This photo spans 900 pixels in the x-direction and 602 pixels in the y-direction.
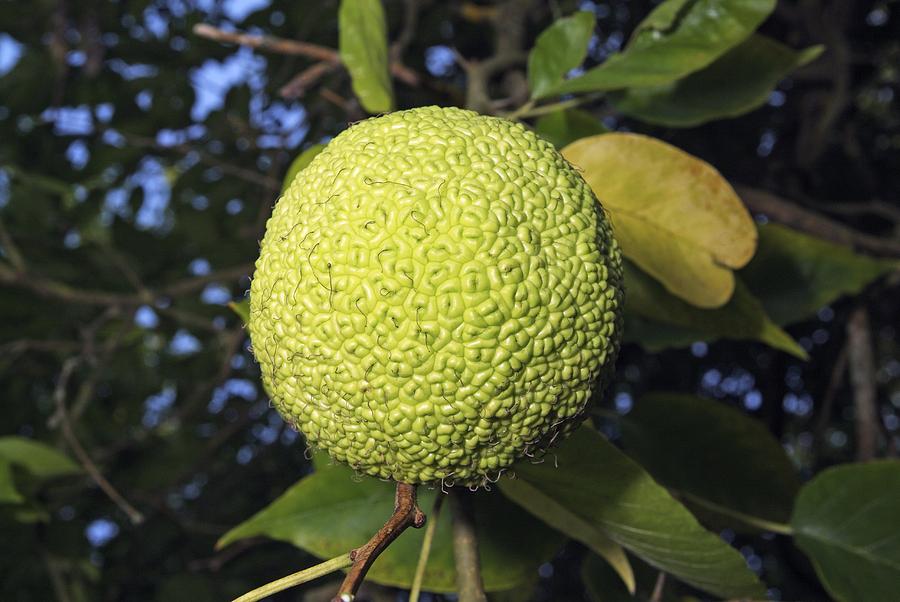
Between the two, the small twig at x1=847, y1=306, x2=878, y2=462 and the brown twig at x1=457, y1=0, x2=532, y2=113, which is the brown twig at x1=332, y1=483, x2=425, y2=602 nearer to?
the brown twig at x1=457, y1=0, x2=532, y2=113

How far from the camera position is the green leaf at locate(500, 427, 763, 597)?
904 mm

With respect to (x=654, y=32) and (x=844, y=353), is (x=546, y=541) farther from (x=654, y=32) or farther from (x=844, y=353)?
(x=844, y=353)

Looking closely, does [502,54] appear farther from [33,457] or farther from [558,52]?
[33,457]

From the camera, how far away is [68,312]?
209cm

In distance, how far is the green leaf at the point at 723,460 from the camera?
1.34m

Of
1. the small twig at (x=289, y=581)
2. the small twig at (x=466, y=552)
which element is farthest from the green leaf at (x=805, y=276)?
the small twig at (x=289, y=581)

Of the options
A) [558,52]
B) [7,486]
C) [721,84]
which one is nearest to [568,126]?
[558,52]

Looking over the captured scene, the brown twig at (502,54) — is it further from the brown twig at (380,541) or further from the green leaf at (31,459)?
the green leaf at (31,459)

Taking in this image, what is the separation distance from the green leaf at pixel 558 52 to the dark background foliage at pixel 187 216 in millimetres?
380

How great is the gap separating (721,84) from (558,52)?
11.1 inches

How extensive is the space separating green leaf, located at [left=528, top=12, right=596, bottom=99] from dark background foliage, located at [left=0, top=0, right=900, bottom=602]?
0.38 meters

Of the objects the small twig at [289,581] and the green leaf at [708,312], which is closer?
the small twig at [289,581]

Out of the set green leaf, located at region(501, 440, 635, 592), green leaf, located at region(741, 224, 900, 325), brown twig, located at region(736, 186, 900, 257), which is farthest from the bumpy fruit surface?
brown twig, located at region(736, 186, 900, 257)

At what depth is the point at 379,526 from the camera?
1.10m
